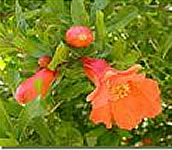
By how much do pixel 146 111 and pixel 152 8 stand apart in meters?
0.65

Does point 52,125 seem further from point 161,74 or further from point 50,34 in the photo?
point 161,74

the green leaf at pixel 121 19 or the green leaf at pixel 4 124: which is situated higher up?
the green leaf at pixel 121 19

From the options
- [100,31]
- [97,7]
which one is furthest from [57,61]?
[97,7]

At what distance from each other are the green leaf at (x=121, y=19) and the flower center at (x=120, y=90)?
16cm

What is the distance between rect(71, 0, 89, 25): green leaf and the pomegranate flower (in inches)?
5.3

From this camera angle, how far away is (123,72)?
1.07 m

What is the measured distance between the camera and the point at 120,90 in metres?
1.15

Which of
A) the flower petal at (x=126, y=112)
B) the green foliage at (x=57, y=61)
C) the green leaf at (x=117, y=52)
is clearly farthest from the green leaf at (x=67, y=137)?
the green leaf at (x=117, y=52)

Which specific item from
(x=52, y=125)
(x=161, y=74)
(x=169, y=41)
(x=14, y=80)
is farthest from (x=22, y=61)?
(x=161, y=74)

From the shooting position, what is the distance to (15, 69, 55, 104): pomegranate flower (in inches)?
42.6

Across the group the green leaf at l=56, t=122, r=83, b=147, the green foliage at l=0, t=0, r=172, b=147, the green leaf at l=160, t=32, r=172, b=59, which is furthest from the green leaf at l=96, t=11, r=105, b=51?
the green leaf at l=160, t=32, r=172, b=59

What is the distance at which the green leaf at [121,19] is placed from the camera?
49.6 inches

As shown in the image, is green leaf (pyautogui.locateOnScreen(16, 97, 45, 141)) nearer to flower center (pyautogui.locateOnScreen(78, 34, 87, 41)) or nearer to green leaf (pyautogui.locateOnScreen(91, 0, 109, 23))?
flower center (pyautogui.locateOnScreen(78, 34, 87, 41))

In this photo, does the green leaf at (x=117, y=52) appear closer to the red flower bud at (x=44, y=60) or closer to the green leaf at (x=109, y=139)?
the red flower bud at (x=44, y=60)
